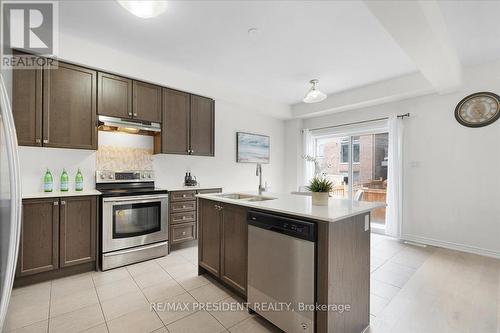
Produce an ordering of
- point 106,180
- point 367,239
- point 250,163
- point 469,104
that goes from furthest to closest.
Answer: point 250,163 → point 469,104 → point 106,180 → point 367,239

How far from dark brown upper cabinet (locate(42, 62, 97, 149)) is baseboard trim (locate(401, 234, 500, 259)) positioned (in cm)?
496

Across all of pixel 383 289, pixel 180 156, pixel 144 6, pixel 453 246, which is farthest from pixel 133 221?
pixel 453 246

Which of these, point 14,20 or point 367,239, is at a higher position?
point 14,20

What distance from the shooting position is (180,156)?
3902 millimetres

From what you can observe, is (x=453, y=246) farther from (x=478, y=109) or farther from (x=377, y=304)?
(x=377, y=304)

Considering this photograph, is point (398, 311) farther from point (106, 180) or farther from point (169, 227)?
point (106, 180)

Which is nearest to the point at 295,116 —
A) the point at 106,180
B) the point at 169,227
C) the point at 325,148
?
the point at 325,148

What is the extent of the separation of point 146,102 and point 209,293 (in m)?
2.56

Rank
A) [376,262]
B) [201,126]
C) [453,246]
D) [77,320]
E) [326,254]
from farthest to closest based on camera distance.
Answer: [201,126] → [453,246] → [376,262] → [77,320] → [326,254]

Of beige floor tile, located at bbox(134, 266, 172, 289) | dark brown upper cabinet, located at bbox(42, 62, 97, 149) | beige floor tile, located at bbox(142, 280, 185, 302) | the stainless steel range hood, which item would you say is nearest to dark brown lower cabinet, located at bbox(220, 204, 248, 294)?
beige floor tile, located at bbox(142, 280, 185, 302)

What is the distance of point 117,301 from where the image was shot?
82.0 inches

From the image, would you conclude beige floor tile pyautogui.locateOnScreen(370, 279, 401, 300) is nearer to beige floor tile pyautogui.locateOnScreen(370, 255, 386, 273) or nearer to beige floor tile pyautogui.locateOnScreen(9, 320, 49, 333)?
beige floor tile pyautogui.locateOnScreen(370, 255, 386, 273)

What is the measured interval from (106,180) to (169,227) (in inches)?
41.9

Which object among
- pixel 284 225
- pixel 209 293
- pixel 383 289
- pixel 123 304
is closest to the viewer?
pixel 284 225
